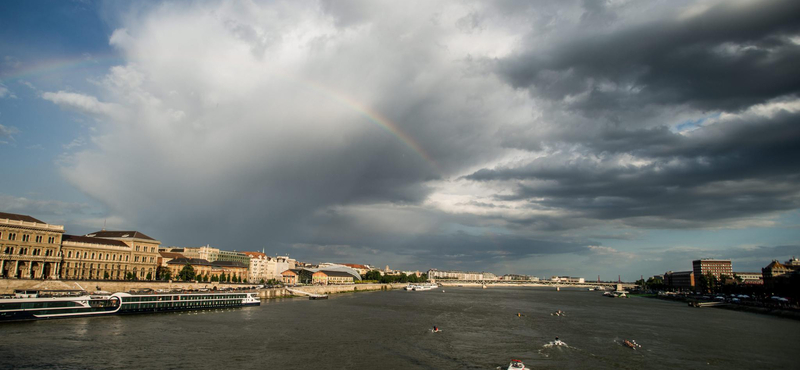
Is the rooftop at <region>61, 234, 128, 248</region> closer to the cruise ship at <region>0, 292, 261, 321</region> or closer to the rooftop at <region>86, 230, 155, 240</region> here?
the rooftop at <region>86, 230, 155, 240</region>

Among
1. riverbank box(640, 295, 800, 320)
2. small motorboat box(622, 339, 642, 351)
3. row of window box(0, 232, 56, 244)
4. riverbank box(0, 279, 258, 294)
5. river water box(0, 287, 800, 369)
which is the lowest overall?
riverbank box(640, 295, 800, 320)

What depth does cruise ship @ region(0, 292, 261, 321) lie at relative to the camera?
6384cm

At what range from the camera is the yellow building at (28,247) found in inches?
3826

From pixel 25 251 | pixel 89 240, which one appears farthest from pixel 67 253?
pixel 25 251

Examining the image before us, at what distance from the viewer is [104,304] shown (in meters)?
75.7

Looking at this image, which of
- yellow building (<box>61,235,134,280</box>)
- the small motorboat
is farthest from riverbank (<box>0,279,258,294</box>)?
the small motorboat

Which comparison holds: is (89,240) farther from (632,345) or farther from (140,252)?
(632,345)

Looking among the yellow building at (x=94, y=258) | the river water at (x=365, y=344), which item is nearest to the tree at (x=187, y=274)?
the yellow building at (x=94, y=258)

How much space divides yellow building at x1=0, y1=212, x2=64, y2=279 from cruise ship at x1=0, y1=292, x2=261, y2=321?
3633 cm

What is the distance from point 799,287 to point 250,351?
165068 millimetres

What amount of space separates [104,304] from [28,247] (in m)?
45.1

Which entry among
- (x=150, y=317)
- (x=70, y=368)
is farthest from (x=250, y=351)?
(x=150, y=317)

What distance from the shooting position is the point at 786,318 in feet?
345

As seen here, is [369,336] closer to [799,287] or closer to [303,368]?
[303,368]
